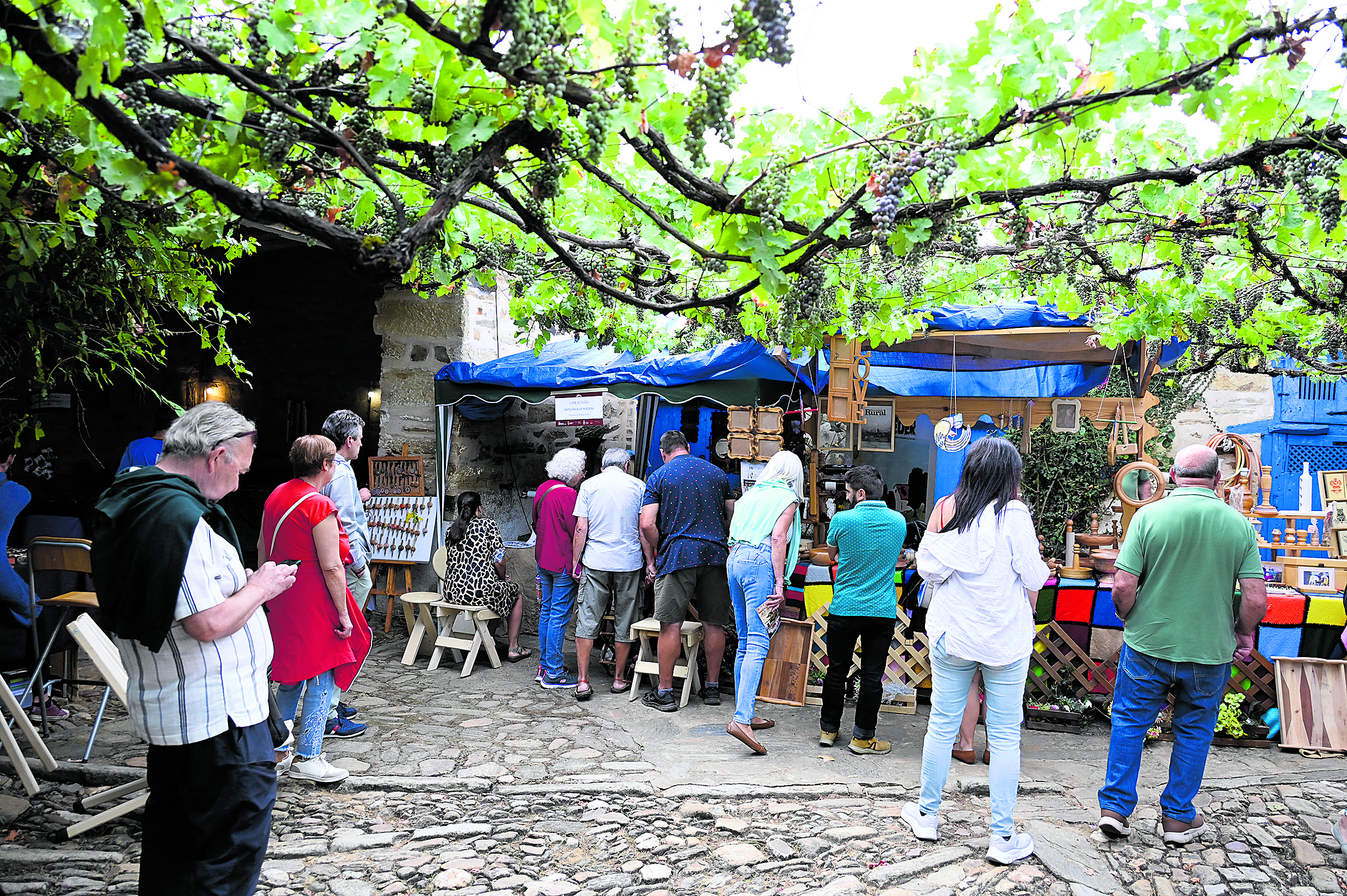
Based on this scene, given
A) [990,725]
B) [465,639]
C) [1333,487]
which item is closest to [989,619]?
[990,725]

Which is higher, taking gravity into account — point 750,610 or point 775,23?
point 775,23

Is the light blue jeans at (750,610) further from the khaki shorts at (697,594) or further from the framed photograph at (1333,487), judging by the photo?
the framed photograph at (1333,487)

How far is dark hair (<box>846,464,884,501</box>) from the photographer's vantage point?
4801 millimetres

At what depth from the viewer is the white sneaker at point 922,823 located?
353 centimetres

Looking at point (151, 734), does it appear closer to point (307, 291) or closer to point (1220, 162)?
point (1220, 162)

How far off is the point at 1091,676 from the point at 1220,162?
11.4ft

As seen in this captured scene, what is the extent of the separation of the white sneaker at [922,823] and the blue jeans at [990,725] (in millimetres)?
27

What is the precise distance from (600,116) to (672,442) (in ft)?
11.3

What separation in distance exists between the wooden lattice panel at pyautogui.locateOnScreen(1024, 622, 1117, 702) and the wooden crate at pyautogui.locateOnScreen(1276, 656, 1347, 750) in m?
0.91

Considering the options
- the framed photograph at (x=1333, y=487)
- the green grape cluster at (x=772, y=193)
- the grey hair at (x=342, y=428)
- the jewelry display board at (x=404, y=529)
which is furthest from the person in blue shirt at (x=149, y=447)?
the framed photograph at (x=1333, y=487)

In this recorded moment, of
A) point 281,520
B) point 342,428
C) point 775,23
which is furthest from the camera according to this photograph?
point 342,428

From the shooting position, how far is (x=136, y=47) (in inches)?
83.3

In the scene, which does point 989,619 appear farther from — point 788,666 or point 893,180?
point 788,666

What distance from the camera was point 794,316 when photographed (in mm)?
3961
